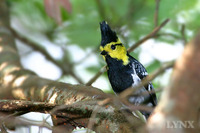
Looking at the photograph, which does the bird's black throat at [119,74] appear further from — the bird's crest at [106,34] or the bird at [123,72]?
the bird's crest at [106,34]

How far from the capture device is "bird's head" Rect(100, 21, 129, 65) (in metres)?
2.69

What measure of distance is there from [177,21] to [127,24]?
2.24 ft

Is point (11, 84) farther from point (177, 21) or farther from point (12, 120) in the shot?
point (177, 21)

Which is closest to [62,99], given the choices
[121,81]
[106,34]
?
[106,34]

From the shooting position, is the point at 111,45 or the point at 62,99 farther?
the point at 111,45

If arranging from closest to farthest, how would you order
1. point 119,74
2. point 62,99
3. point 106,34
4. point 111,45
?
point 62,99 < point 106,34 < point 111,45 < point 119,74

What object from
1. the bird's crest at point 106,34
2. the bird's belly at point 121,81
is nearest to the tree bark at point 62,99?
the bird's crest at point 106,34

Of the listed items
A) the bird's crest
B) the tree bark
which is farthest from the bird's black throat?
the tree bark

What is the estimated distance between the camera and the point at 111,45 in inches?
112

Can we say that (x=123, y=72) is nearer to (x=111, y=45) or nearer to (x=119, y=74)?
(x=119, y=74)

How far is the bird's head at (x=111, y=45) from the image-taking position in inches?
106

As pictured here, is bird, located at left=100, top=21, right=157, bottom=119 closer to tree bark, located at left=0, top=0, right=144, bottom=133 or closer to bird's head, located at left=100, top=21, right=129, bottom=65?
bird's head, located at left=100, top=21, right=129, bottom=65

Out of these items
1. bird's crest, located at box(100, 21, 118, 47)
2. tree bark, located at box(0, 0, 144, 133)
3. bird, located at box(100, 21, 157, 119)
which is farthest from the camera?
bird, located at box(100, 21, 157, 119)

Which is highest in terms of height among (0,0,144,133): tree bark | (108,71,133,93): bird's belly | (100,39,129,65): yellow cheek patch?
(100,39,129,65): yellow cheek patch
